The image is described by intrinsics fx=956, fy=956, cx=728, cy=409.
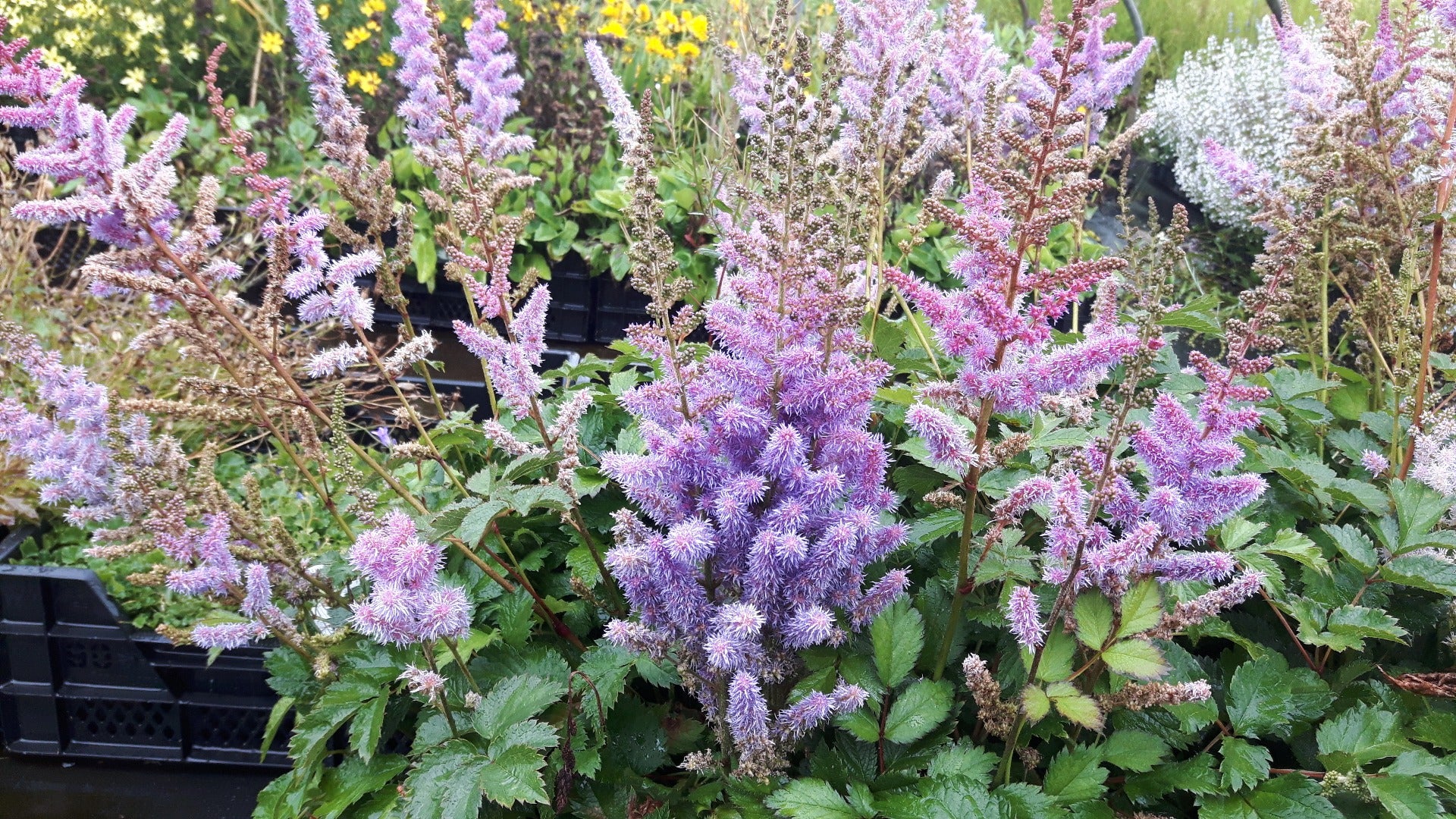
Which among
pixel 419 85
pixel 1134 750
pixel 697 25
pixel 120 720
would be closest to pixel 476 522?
pixel 1134 750

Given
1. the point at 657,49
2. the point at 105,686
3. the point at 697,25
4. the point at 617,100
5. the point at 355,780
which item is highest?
the point at 697,25

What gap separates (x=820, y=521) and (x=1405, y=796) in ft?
2.73

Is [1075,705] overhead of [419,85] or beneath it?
beneath

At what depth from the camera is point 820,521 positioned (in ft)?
3.86

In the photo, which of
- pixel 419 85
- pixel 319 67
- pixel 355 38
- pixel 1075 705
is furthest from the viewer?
pixel 355 38

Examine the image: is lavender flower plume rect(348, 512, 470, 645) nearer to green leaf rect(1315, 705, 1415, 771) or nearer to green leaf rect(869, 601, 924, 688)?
green leaf rect(869, 601, 924, 688)

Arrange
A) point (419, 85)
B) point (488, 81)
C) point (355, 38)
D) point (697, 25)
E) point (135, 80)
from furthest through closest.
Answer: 1. point (355, 38)
2. point (135, 80)
3. point (697, 25)
4. point (488, 81)
5. point (419, 85)

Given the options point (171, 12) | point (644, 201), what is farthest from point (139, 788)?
point (171, 12)

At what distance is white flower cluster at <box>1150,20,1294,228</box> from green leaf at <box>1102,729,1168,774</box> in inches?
135

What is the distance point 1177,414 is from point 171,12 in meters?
6.11

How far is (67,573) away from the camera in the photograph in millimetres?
2436

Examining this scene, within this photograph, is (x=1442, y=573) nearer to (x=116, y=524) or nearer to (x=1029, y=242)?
(x=1029, y=242)

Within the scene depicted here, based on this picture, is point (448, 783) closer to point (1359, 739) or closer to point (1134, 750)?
point (1134, 750)

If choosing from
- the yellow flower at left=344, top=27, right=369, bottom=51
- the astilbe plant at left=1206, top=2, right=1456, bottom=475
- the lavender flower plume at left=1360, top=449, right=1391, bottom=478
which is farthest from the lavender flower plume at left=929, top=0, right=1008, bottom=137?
the yellow flower at left=344, top=27, right=369, bottom=51
